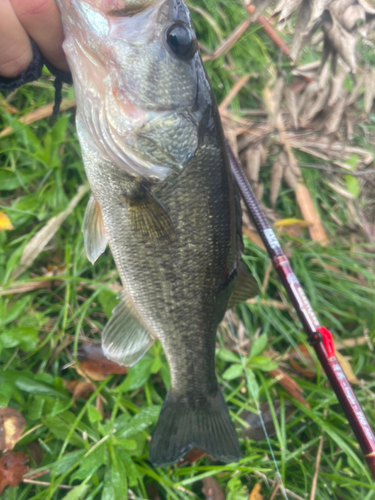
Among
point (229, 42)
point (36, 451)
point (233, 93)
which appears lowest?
point (36, 451)

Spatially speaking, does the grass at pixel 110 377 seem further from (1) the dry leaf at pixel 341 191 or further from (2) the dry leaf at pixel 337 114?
(2) the dry leaf at pixel 337 114

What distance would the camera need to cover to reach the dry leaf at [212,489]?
1.58m

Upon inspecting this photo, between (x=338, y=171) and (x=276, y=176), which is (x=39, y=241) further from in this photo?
(x=338, y=171)

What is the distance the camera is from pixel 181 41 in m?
1.04

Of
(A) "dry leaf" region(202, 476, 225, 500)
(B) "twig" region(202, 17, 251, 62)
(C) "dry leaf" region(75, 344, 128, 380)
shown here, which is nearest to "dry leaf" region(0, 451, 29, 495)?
(C) "dry leaf" region(75, 344, 128, 380)

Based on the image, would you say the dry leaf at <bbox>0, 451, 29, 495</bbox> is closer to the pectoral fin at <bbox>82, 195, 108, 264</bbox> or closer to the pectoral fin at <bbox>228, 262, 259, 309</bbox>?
the pectoral fin at <bbox>82, 195, 108, 264</bbox>

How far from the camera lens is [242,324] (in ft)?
6.79

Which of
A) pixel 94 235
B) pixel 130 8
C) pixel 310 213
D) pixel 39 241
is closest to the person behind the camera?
pixel 130 8

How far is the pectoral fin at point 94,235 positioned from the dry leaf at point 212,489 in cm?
125

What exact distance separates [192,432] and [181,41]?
5.03ft

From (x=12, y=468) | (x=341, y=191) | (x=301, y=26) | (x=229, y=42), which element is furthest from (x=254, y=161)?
(x=12, y=468)

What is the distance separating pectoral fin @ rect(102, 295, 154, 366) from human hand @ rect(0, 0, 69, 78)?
950 mm

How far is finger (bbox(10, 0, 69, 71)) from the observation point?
1.00 meters

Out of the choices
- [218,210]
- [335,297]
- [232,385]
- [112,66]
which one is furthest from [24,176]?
[335,297]
